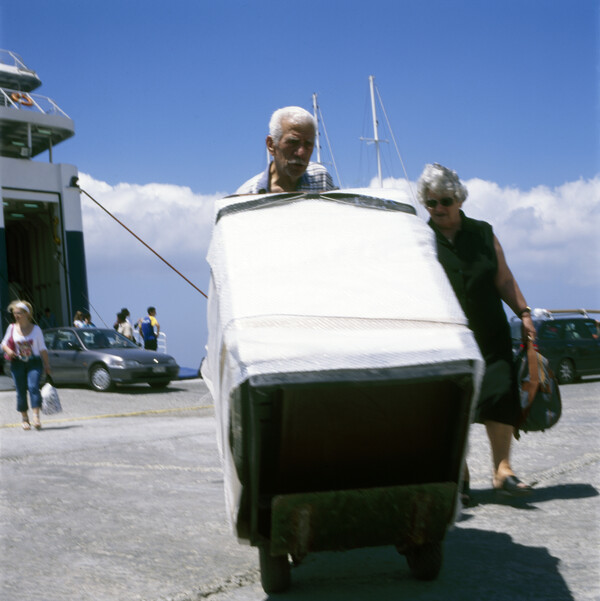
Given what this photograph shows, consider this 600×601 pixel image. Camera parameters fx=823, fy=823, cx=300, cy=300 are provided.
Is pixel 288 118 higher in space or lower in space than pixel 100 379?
higher

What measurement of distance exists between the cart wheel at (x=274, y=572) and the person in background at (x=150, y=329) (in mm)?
19958

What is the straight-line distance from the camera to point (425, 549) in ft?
10.8

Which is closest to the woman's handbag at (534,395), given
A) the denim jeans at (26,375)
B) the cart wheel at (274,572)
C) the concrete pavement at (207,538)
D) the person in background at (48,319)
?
the concrete pavement at (207,538)

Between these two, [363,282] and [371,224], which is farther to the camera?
[371,224]

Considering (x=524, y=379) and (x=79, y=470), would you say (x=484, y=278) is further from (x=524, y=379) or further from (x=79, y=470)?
(x=79, y=470)

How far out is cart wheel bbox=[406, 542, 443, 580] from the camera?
10.8 feet

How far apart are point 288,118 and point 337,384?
71.3 inches

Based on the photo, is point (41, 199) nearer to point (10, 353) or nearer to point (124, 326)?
point (124, 326)

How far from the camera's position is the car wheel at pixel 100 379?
56.8ft

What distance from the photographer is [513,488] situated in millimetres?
4758

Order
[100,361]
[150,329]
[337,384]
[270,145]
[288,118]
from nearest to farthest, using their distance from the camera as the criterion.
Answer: [337,384] → [288,118] → [270,145] → [100,361] → [150,329]

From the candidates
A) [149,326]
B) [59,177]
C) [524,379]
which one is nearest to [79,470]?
[524,379]

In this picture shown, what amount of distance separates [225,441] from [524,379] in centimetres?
246

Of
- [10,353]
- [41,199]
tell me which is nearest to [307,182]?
[10,353]
